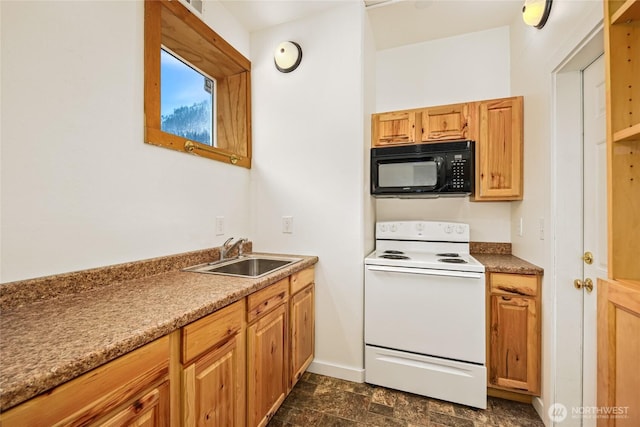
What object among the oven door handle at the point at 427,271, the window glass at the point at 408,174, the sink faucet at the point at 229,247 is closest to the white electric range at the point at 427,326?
the oven door handle at the point at 427,271

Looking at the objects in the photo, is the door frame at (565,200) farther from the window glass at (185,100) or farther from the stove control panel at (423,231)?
the window glass at (185,100)

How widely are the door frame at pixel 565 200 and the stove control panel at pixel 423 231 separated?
730 mm

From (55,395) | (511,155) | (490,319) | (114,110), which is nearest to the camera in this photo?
(55,395)

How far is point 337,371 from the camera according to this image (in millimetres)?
2016

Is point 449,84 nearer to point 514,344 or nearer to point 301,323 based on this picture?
point 514,344

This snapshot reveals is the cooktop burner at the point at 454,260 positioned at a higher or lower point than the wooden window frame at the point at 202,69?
lower

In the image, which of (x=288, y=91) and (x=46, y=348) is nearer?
(x=46, y=348)

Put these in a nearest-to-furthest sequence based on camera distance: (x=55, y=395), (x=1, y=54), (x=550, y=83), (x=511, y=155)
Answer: (x=55, y=395) → (x=1, y=54) → (x=550, y=83) → (x=511, y=155)

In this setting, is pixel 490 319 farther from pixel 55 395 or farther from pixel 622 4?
pixel 55 395

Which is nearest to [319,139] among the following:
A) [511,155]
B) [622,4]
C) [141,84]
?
[141,84]

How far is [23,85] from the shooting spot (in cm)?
99

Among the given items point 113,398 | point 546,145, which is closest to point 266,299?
point 113,398

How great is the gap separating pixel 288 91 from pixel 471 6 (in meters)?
1.55

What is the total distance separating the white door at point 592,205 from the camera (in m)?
1.31
